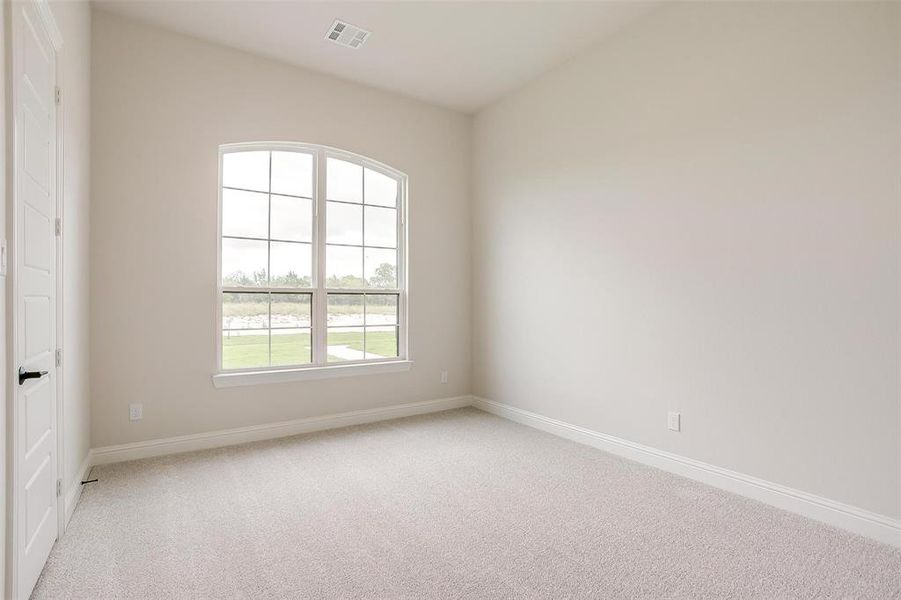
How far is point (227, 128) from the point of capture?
12.1 feet

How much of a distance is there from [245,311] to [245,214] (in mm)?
792

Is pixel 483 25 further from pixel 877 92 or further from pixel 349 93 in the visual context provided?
pixel 877 92

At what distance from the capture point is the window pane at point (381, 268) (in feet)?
14.7

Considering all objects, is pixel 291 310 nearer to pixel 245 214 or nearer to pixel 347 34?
pixel 245 214

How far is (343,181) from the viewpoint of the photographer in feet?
14.2

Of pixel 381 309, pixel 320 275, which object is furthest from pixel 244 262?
pixel 381 309

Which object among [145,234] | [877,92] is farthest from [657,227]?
[145,234]

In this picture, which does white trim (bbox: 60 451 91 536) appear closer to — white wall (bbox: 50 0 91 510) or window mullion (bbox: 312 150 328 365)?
white wall (bbox: 50 0 91 510)

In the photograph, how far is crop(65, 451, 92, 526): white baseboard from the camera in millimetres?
2432

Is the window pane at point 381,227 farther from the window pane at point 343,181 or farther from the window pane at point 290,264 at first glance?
the window pane at point 290,264

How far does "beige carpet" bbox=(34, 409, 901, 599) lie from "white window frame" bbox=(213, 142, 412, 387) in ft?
2.27

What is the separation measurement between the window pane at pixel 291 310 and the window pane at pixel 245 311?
73 millimetres

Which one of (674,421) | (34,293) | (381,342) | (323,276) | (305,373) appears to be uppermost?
(323,276)

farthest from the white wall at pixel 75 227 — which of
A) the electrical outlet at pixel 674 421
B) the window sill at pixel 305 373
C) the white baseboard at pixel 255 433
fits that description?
the electrical outlet at pixel 674 421
